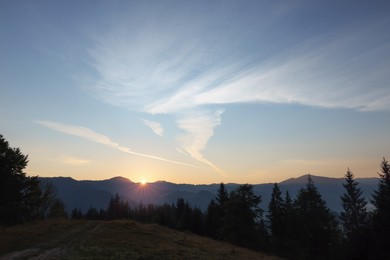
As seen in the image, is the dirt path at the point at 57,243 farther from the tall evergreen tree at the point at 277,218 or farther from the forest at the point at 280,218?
the tall evergreen tree at the point at 277,218

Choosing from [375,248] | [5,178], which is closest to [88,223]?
[5,178]

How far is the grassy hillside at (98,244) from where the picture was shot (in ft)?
78.6

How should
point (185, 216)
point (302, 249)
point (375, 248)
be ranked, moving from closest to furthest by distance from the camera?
point (375, 248)
point (302, 249)
point (185, 216)

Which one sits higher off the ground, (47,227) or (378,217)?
(378,217)

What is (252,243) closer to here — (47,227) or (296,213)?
(296,213)

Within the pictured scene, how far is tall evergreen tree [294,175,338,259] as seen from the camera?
207 ft

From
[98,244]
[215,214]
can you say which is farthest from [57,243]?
[215,214]

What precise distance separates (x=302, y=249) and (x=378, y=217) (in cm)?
2549

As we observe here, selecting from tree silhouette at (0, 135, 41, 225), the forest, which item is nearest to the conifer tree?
the forest

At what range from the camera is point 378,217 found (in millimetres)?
41094

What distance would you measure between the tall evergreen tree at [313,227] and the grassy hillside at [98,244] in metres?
37.7

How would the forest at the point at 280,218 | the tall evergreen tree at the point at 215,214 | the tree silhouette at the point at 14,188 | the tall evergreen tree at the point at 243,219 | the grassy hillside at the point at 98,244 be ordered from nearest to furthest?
the grassy hillside at the point at 98,244
the forest at the point at 280,218
the tree silhouette at the point at 14,188
the tall evergreen tree at the point at 243,219
the tall evergreen tree at the point at 215,214

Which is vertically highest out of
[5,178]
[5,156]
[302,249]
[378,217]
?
[5,156]

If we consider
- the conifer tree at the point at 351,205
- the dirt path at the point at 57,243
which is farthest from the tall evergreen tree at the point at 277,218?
the dirt path at the point at 57,243
